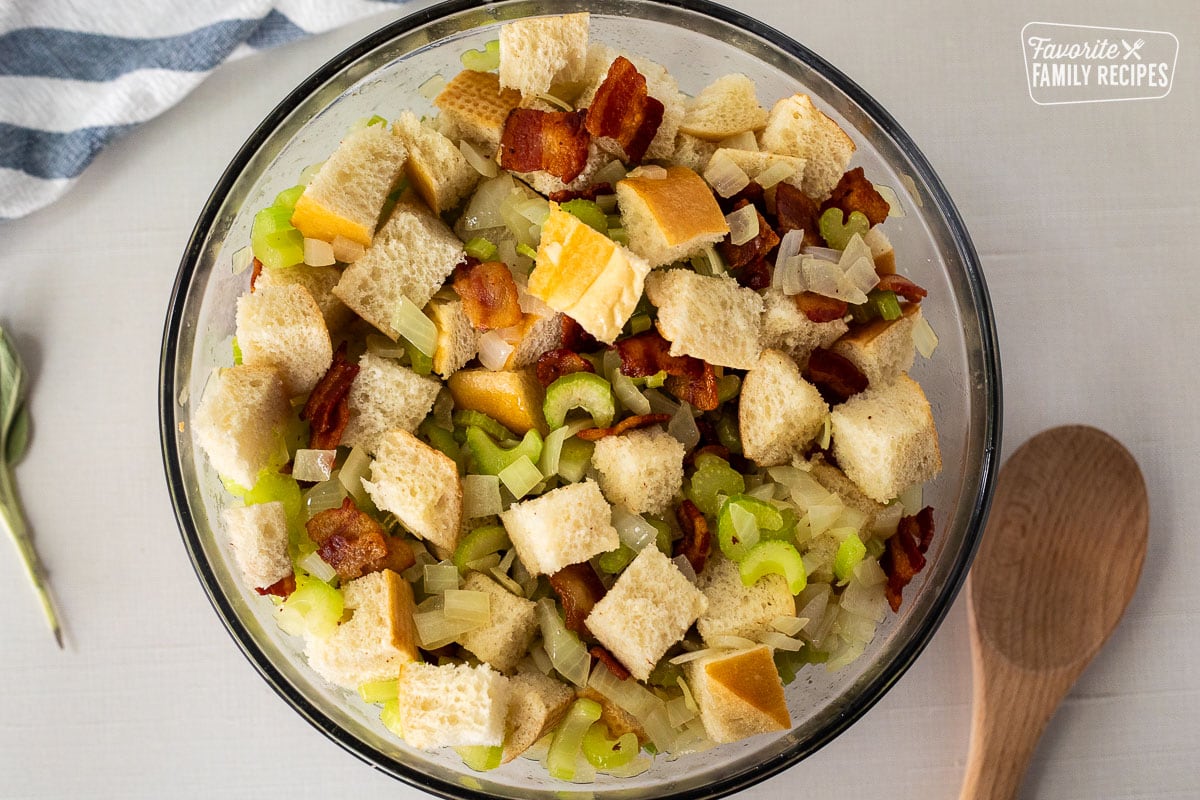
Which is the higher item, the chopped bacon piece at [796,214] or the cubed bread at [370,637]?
the chopped bacon piece at [796,214]

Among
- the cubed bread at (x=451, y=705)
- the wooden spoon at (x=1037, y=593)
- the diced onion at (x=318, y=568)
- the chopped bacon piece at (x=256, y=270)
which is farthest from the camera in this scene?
the wooden spoon at (x=1037, y=593)

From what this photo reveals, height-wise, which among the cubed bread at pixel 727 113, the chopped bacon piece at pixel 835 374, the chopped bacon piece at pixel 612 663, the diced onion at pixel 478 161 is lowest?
the chopped bacon piece at pixel 612 663

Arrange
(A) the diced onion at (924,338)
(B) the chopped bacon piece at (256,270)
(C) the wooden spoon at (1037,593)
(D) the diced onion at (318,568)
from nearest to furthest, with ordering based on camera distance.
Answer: (D) the diced onion at (318,568)
(B) the chopped bacon piece at (256,270)
(A) the diced onion at (924,338)
(C) the wooden spoon at (1037,593)

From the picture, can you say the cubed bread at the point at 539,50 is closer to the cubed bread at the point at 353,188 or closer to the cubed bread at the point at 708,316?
the cubed bread at the point at 353,188

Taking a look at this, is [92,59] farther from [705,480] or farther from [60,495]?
[705,480]

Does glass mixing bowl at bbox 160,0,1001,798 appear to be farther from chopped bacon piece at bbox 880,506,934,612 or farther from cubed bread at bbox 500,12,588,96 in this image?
cubed bread at bbox 500,12,588,96

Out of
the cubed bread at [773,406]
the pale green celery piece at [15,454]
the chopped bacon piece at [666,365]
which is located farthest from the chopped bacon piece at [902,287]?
the pale green celery piece at [15,454]

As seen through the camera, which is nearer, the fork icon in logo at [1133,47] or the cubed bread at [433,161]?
the cubed bread at [433,161]

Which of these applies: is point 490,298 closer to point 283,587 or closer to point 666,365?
point 666,365
